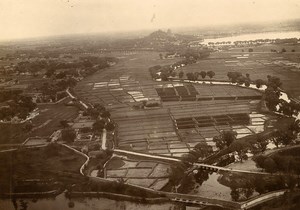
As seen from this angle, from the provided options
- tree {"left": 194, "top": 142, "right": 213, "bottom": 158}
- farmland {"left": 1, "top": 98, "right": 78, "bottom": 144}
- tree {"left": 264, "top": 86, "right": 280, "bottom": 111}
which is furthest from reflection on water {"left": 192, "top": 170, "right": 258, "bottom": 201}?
farmland {"left": 1, "top": 98, "right": 78, "bottom": 144}

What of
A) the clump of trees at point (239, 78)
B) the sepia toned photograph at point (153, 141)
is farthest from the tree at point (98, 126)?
the clump of trees at point (239, 78)

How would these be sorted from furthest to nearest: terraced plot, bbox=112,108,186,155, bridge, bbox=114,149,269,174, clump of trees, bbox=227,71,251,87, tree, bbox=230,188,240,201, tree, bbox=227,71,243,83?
tree, bbox=227,71,243,83 → clump of trees, bbox=227,71,251,87 → terraced plot, bbox=112,108,186,155 → bridge, bbox=114,149,269,174 → tree, bbox=230,188,240,201

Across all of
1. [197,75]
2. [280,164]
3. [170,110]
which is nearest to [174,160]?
[280,164]

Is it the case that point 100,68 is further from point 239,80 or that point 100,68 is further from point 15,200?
point 15,200

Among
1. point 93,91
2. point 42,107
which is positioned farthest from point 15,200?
point 93,91

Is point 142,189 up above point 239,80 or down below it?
below

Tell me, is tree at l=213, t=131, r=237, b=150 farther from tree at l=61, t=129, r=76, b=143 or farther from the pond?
tree at l=61, t=129, r=76, b=143
